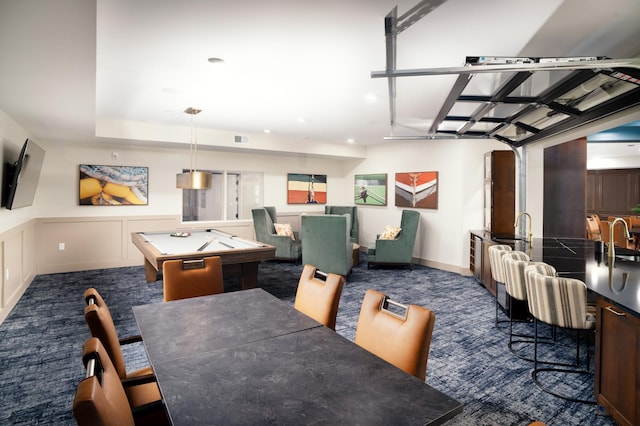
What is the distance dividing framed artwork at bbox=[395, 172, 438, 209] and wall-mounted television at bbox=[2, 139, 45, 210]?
618cm

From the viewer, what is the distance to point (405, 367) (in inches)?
58.4

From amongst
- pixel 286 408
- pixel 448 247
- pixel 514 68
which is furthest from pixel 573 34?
pixel 448 247

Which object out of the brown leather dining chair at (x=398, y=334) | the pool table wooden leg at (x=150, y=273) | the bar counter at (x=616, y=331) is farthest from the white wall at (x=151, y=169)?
the bar counter at (x=616, y=331)

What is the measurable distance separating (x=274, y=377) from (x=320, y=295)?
0.90 m

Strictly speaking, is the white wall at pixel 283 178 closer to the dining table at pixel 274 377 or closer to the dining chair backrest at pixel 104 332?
the dining chair backrest at pixel 104 332

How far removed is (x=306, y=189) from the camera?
8719 mm

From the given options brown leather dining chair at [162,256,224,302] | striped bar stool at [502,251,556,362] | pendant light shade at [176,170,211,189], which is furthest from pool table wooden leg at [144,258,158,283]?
striped bar stool at [502,251,556,362]

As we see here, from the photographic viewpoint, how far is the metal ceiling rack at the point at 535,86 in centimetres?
217

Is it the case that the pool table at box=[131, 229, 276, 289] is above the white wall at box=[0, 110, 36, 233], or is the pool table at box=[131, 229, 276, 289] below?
below

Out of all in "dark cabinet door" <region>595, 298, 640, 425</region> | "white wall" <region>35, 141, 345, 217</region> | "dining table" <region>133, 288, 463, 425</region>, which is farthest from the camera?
"white wall" <region>35, 141, 345, 217</region>

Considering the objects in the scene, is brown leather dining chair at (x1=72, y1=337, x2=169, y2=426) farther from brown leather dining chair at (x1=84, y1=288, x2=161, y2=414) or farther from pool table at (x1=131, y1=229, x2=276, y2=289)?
pool table at (x1=131, y1=229, x2=276, y2=289)

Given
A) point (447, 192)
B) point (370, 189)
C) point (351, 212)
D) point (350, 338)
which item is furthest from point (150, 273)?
point (447, 192)

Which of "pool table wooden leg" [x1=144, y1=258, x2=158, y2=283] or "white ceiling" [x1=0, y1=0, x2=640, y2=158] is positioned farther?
"pool table wooden leg" [x1=144, y1=258, x2=158, y2=283]

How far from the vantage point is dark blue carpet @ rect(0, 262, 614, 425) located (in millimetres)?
2289
